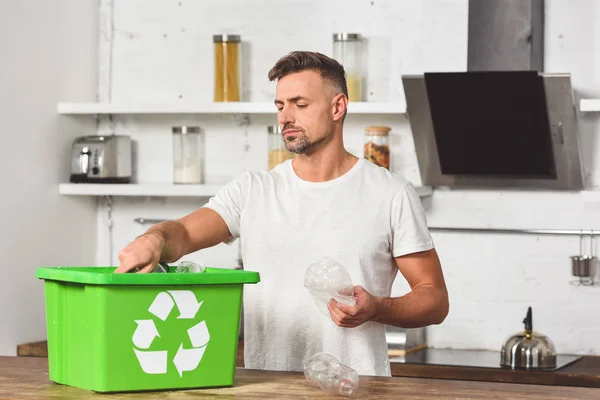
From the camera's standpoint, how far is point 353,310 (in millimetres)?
1993

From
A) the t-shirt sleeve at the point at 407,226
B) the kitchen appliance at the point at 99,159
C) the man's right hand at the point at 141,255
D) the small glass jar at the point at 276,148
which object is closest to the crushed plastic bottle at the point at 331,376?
the man's right hand at the point at 141,255

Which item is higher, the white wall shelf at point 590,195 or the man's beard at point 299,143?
the man's beard at point 299,143

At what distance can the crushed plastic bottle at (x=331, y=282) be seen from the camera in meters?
2.00

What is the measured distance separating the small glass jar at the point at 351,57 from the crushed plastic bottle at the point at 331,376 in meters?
1.94

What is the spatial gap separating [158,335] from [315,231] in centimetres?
66

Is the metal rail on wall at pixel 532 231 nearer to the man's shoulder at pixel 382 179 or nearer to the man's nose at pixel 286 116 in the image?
the man's shoulder at pixel 382 179

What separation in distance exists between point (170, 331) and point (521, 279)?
7.06ft

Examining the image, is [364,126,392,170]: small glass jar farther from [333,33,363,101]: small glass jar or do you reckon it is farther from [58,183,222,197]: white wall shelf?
[58,183,222,197]: white wall shelf

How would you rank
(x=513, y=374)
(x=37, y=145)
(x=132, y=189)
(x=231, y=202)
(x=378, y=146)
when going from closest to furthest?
1. (x=231, y=202)
2. (x=513, y=374)
3. (x=378, y=146)
4. (x=37, y=145)
5. (x=132, y=189)

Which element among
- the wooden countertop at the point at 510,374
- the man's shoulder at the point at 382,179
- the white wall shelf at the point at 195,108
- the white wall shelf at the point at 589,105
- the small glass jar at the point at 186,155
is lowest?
the wooden countertop at the point at 510,374

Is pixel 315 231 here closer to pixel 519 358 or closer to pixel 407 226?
pixel 407 226

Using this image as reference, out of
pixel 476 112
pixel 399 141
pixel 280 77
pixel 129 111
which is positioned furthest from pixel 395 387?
pixel 129 111

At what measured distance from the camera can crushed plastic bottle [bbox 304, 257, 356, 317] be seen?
2.00 m

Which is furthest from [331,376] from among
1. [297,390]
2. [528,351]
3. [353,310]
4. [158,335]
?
[528,351]
